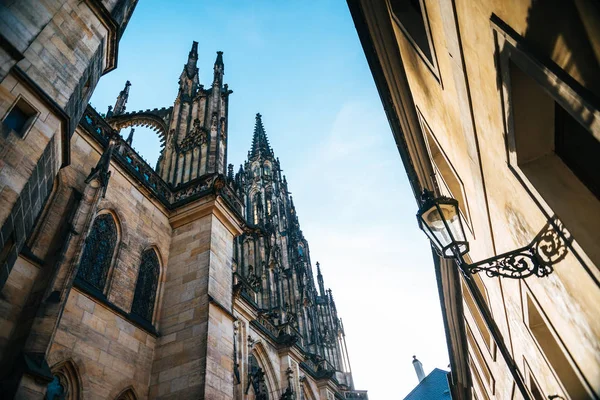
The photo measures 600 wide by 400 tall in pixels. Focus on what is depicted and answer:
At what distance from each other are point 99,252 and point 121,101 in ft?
30.9

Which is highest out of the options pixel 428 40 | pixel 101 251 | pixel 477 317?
pixel 101 251

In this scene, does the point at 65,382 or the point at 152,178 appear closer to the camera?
the point at 65,382

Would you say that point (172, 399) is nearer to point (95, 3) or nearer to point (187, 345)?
point (187, 345)

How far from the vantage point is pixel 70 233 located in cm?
688

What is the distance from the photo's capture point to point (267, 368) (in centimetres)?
1558

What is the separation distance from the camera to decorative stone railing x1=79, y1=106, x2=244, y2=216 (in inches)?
368

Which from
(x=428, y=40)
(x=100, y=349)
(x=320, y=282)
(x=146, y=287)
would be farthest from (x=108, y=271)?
(x=320, y=282)

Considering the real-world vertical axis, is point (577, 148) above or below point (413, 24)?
below

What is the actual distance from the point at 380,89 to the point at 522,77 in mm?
4913

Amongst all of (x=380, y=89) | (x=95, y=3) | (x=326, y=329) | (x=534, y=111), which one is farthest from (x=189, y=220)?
(x=326, y=329)

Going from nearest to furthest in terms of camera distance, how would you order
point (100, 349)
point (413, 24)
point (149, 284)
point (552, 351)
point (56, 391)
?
point (552, 351)
point (413, 24)
point (56, 391)
point (100, 349)
point (149, 284)

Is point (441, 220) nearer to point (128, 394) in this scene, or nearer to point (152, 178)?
point (128, 394)

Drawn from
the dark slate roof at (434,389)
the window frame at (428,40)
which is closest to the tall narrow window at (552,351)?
the window frame at (428,40)

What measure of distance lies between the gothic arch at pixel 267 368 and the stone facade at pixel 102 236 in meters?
0.25
